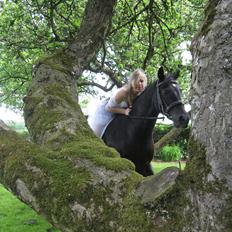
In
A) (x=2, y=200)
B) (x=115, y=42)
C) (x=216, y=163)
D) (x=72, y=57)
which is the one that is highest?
(x=115, y=42)

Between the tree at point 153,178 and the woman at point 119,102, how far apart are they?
3.81m

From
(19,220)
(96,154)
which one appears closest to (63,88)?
(96,154)

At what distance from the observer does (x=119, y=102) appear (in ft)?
20.9

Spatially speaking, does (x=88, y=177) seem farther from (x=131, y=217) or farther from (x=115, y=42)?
(x=115, y=42)

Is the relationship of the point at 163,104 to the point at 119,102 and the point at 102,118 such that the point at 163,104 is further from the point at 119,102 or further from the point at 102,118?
the point at 102,118

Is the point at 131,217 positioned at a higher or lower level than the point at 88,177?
lower

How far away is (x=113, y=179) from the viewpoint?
209cm

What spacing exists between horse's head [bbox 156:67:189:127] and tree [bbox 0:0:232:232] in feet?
11.1

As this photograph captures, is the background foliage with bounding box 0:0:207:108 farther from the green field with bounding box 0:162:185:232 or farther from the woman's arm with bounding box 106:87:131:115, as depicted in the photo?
the green field with bounding box 0:162:185:232

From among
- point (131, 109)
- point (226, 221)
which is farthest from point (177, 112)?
point (226, 221)

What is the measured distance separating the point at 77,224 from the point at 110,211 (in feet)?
0.64

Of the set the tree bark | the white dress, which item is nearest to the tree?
the tree bark

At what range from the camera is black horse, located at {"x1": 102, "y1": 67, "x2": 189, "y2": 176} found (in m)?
5.77

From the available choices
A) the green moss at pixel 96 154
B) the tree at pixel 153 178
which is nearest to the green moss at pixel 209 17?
the tree at pixel 153 178
